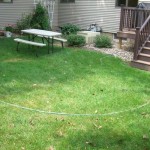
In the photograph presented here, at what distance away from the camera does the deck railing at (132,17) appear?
9547mm

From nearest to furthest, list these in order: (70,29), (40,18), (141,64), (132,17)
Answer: (141,64)
(132,17)
(70,29)
(40,18)

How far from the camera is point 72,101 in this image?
5785mm

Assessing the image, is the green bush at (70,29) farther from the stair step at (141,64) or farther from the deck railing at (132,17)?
the stair step at (141,64)

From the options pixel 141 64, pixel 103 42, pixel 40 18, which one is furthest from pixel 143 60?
pixel 40 18

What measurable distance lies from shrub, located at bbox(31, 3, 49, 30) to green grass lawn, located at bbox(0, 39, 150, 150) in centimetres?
442

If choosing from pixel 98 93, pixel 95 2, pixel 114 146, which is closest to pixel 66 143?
pixel 114 146

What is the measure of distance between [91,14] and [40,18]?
217 centimetres

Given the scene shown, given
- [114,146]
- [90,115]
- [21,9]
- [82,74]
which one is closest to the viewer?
[114,146]

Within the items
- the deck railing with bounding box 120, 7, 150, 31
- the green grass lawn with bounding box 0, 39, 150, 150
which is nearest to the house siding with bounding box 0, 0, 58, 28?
the deck railing with bounding box 120, 7, 150, 31

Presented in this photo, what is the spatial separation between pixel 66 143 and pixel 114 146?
25.1 inches

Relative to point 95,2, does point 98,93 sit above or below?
below

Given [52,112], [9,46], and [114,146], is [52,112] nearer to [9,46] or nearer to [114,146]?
[114,146]

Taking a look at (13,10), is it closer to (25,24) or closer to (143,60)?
(25,24)

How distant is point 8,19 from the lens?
14.9m
